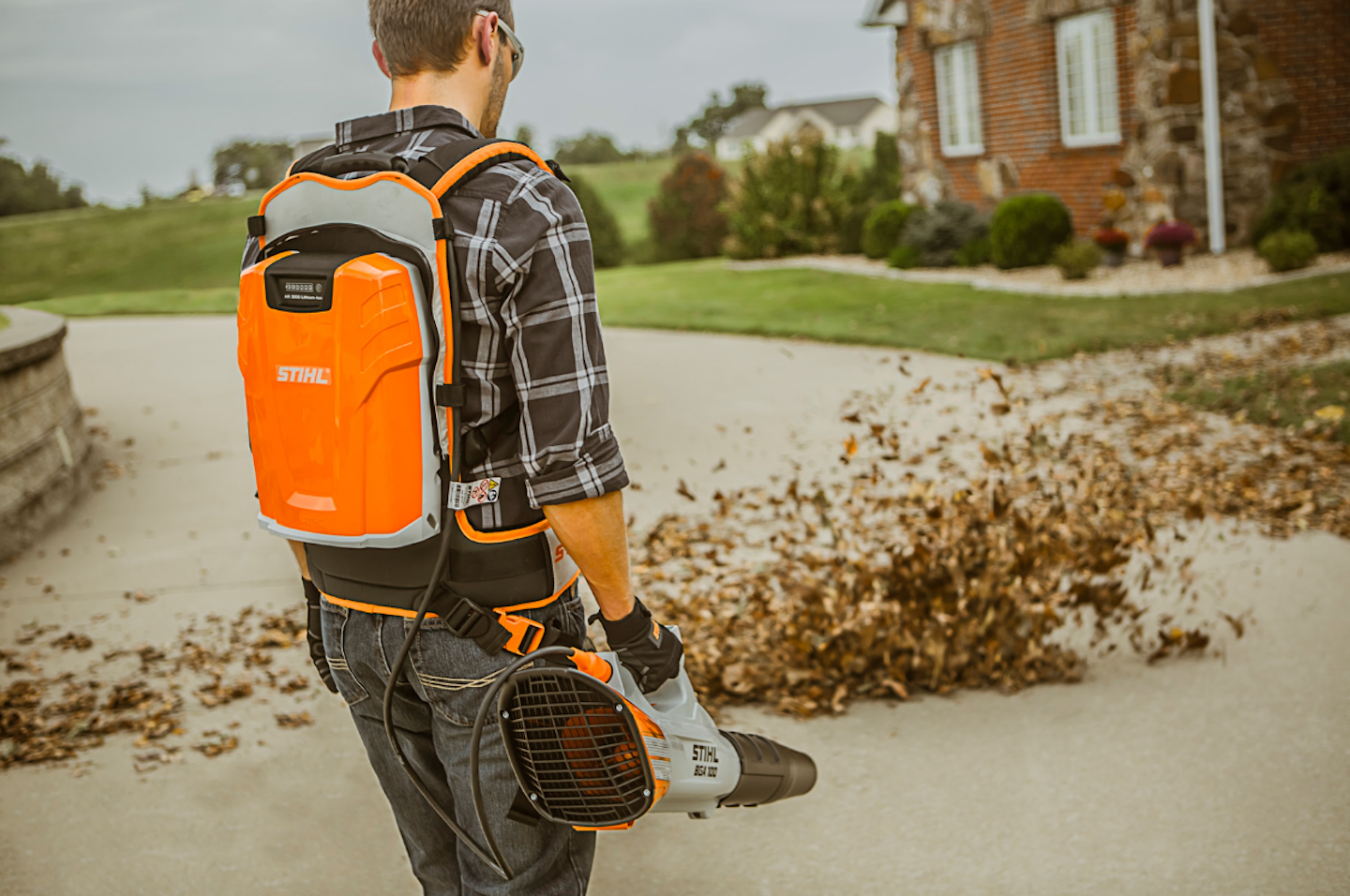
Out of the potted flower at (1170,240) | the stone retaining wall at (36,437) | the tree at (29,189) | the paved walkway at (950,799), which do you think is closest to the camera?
the paved walkway at (950,799)

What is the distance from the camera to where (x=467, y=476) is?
69.6 inches

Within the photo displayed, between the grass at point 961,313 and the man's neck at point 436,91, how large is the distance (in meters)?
7.39

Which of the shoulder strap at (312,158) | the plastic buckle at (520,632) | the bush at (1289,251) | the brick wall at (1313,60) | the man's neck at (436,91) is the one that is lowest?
the plastic buckle at (520,632)

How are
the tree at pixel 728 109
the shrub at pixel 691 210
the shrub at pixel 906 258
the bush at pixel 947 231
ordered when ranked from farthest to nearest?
1. the tree at pixel 728 109
2. the shrub at pixel 691 210
3. the shrub at pixel 906 258
4. the bush at pixel 947 231

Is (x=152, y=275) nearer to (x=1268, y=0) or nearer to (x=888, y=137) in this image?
(x=1268, y=0)

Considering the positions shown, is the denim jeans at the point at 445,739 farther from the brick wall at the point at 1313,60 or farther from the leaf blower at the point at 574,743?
the brick wall at the point at 1313,60

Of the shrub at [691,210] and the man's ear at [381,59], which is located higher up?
the shrub at [691,210]

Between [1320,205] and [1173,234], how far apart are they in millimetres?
1487

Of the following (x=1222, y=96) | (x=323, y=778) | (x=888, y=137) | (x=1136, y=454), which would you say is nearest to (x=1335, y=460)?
(x=1136, y=454)

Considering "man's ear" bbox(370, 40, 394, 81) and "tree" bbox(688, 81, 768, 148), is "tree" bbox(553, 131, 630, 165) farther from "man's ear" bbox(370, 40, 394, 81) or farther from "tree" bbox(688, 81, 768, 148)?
"tree" bbox(688, 81, 768, 148)

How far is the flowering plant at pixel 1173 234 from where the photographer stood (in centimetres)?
1312

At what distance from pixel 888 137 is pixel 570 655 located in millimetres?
22367

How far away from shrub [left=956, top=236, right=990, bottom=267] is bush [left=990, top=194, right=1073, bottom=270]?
65 cm

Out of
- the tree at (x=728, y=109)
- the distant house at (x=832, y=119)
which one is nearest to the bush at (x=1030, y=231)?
the tree at (x=728, y=109)
